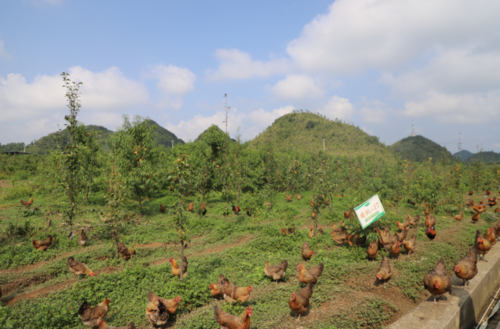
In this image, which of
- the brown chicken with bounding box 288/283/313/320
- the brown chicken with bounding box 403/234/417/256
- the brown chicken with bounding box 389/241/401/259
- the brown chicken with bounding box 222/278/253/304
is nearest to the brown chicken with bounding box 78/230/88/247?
the brown chicken with bounding box 222/278/253/304

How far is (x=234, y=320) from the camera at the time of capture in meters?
5.22

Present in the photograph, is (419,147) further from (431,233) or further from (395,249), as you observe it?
(395,249)

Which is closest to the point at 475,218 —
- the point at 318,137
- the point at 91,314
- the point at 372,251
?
the point at 372,251

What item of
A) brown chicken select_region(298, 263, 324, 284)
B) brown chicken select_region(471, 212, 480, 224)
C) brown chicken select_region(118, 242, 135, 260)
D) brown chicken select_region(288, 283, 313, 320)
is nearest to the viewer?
brown chicken select_region(288, 283, 313, 320)

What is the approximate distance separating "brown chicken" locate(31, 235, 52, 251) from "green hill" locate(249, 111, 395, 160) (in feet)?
153

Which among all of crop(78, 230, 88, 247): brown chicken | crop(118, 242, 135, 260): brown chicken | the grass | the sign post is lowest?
the grass

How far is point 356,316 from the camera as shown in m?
5.98

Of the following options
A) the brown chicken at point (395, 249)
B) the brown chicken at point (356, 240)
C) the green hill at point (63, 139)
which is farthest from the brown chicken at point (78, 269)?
the brown chicken at point (395, 249)

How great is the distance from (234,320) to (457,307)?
5.63 meters

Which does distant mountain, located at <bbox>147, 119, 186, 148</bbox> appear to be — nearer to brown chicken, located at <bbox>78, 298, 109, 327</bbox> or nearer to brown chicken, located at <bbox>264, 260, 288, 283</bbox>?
brown chicken, located at <bbox>264, 260, 288, 283</bbox>

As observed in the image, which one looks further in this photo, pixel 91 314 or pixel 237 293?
pixel 237 293

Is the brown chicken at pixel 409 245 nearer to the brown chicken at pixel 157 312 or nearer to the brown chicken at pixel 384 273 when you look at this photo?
the brown chicken at pixel 384 273

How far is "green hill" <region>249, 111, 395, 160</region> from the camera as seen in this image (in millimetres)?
57375

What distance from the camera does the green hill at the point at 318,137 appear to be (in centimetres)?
5738
